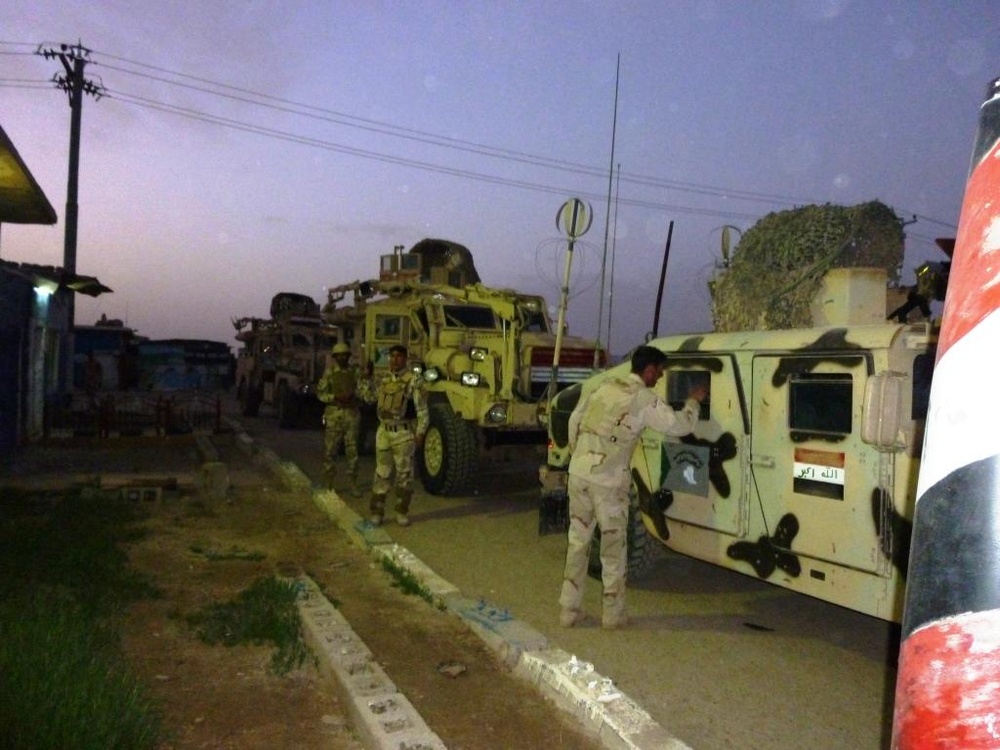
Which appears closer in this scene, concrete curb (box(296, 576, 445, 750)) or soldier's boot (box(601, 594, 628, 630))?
concrete curb (box(296, 576, 445, 750))

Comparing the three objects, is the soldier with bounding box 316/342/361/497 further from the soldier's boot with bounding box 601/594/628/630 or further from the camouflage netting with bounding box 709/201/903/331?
the soldier's boot with bounding box 601/594/628/630

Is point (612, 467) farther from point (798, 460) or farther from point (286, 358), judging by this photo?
point (286, 358)

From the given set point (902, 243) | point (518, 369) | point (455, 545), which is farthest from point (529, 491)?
point (902, 243)

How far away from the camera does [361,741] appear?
370cm

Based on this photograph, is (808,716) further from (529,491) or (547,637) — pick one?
(529,491)

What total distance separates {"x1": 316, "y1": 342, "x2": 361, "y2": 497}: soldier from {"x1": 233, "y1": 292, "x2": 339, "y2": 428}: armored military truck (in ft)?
16.6

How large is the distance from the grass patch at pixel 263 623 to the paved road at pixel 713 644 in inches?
55.1

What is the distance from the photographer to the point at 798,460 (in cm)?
473

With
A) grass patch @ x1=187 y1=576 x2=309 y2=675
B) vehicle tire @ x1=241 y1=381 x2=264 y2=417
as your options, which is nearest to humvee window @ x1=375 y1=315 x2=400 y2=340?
grass patch @ x1=187 y1=576 x2=309 y2=675

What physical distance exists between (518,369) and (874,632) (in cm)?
568

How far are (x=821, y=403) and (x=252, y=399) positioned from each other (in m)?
18.3

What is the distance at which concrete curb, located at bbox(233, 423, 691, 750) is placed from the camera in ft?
11.7

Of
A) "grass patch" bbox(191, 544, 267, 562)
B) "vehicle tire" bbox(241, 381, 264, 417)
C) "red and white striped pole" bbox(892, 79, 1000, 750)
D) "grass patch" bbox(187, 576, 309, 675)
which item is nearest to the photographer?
"red and white striped pole" bbox(892, 79, 1000, 750)

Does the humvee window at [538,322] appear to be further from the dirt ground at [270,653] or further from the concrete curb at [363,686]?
the concrete curb at [363,686]
